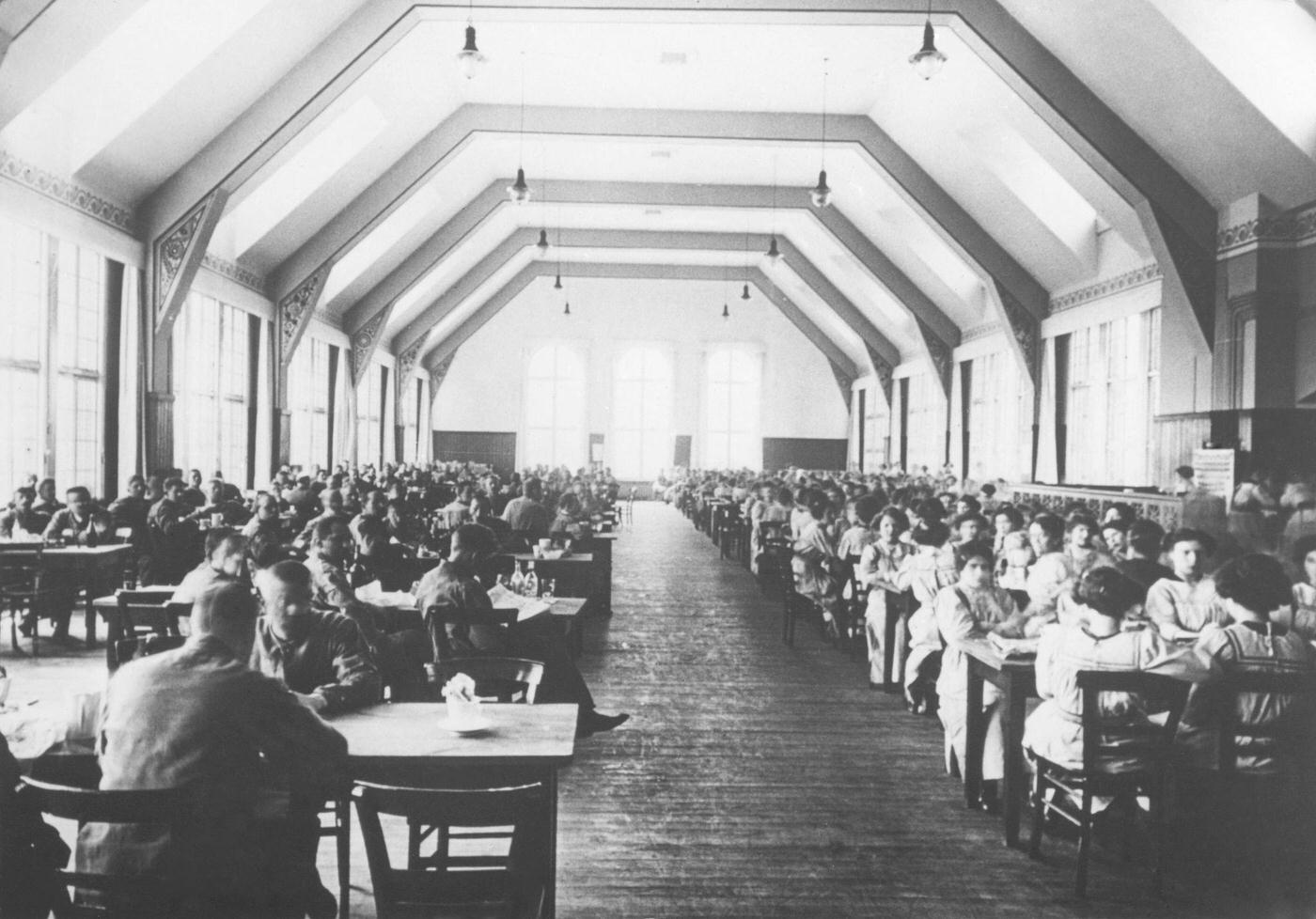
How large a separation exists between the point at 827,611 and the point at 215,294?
34.1ft

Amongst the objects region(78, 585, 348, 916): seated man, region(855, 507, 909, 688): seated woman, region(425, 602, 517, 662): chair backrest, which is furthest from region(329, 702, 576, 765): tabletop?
region(855, 507, 909, 688): seated woman

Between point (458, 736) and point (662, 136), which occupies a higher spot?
point (662, 136)

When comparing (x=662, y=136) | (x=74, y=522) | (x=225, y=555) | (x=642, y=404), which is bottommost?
(x=74, y=522)

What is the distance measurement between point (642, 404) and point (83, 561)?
24273 millimetres

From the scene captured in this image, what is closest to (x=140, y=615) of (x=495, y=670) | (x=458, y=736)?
(x=495, y=670)

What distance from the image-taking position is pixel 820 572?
9664 mm

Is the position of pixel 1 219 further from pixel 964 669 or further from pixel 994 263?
pixel 994 263

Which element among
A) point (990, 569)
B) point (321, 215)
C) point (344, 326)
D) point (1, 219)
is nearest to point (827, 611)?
point (990, 569)

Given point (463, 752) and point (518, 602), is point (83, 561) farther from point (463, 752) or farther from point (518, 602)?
point (463, 752)

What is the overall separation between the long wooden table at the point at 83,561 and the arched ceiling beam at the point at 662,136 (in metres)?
9.24

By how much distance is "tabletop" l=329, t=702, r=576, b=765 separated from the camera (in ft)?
10.7

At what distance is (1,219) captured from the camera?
→ 10.3 metres

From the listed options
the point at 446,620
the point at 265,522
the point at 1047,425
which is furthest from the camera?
the point at 1047,425

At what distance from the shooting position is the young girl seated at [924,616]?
672cm
